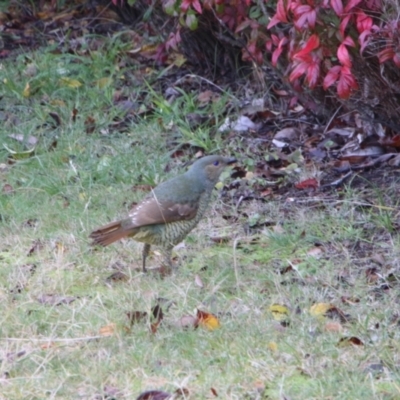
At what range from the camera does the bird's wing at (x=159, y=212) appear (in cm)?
621

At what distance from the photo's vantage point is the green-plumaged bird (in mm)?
6191

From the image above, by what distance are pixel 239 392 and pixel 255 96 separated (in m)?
4.78

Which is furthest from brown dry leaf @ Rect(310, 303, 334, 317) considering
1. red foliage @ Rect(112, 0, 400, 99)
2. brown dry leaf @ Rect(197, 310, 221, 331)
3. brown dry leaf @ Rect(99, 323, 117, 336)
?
red foliage @ Rect(112, 0, 400, 99)

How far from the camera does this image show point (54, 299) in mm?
5863

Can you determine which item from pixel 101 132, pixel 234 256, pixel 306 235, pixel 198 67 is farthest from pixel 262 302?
pixel 198 67

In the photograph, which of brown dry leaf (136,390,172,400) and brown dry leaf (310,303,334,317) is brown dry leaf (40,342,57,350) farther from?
brown dry leaf (310,303,334,317)

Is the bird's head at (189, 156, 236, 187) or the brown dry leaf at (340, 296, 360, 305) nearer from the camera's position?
the brown dry leaf at (340, 296, 360, 305)

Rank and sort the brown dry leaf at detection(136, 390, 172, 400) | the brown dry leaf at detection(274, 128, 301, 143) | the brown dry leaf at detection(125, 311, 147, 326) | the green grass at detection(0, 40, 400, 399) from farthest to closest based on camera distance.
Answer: the brown dry leaf at detection(274, 128, 301, 143)
the brown dry leaf at detection(125, 311, 147, 326)
the green grass at detection(0, 40, 400, 399)
the brown dry leaf at detection(136, 390, 172, 400)

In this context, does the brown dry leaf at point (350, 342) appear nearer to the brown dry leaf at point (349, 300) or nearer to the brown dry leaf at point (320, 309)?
the brown dry leaf at point (320, 309)

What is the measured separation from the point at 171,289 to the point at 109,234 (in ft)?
1.83

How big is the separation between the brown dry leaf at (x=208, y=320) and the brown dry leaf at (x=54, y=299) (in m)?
0.84

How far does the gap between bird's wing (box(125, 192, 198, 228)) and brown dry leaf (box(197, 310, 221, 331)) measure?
37.3 inches

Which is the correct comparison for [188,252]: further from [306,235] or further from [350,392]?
[350,392]

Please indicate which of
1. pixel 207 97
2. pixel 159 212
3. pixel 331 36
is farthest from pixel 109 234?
pixel 207 97
